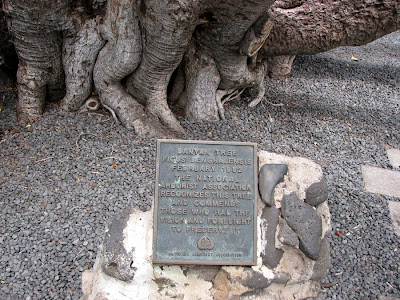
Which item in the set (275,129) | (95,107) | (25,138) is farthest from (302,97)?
(25,138)

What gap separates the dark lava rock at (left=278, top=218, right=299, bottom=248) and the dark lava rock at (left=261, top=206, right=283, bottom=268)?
0.15 ft

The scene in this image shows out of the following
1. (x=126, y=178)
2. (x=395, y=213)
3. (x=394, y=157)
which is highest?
(x=126, y=178)

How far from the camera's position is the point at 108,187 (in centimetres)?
344

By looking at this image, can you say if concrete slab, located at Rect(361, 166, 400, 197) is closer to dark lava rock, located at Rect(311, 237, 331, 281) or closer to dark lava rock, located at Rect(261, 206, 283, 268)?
dark lava rock, located at Rect(311, 237, 331, 281)

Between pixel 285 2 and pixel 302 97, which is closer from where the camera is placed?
pixel 285 2

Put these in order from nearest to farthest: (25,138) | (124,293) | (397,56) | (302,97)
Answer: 1. (124,293)
2. (25,138)
3. (302,97)
4. (397,56)

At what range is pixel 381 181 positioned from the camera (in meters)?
4.05

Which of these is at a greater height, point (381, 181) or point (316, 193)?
point (316, 193)

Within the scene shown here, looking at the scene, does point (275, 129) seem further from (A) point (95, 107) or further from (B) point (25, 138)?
(B) point (25, 138)

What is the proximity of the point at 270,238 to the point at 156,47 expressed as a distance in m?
1.90

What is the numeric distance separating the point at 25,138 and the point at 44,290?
1.60m

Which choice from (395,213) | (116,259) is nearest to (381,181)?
(395,213)

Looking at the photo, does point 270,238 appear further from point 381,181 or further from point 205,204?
point 381,181

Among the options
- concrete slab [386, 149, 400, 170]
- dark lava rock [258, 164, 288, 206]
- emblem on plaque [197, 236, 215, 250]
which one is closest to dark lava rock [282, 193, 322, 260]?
dark lava rock [258, 164, 288, 206]
